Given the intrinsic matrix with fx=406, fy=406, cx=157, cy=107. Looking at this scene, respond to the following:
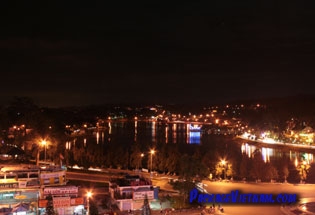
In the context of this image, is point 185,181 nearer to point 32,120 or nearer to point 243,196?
point 243,196

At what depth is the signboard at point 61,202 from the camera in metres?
6.55

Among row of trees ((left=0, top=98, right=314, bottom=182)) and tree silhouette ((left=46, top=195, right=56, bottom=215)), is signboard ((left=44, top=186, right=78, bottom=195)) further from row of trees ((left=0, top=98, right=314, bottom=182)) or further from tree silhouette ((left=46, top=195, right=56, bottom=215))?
row of trees ((left=0, top=98, right=314, bottom=182))

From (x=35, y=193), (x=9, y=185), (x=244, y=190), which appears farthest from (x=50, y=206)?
(x=244, y=190)

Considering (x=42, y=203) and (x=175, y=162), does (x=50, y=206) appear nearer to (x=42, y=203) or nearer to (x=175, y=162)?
(x=42, y=203)

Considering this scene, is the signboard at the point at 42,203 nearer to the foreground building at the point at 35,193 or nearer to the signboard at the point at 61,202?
the foreground building at the point at 35,193

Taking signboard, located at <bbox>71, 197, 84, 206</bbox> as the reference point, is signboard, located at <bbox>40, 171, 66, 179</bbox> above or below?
above

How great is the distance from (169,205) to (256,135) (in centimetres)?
2040

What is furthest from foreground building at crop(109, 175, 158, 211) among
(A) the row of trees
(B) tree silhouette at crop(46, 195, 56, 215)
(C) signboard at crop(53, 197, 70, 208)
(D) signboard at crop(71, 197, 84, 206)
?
(B) tree silhouette at crop(46, 195, 56, 215)

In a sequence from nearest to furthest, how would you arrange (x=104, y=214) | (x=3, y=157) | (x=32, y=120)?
(x=104, y=214) → (x=3, y=157) → (x=32, y=120)

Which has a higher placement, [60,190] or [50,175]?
[50,175]

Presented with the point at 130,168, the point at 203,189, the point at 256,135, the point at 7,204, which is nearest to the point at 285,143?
the point at 256,135

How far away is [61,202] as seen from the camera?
21.6ft

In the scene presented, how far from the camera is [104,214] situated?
657 centimetres

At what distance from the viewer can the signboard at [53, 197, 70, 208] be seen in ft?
21.5
